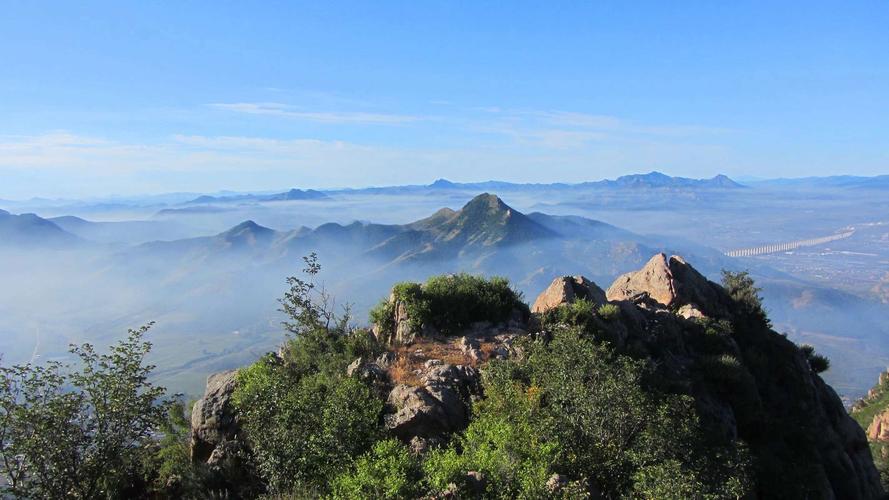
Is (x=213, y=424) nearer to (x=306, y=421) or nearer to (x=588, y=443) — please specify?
(x=306, y=421)

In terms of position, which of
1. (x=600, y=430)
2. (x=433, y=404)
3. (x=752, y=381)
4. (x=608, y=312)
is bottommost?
(x=752, y=381)

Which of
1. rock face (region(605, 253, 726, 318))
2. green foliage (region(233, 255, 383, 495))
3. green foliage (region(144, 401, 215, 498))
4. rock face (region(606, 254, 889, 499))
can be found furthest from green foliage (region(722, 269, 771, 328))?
green foliage (region(144, 401, 215, 498))

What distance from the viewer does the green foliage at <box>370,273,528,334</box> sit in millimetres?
19562

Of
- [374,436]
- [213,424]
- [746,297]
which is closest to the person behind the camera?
[374,436]

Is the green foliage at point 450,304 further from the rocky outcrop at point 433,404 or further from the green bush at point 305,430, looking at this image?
the green bush at point 305,430

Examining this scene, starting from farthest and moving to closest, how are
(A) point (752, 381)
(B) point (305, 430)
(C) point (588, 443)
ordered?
(A) point (752, 381) → (B) point (305, 430) → (C) point (588, 443)

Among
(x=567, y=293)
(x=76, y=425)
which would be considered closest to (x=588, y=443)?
(x=567, y=293)

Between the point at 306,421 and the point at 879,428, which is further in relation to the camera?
the point at 879,428

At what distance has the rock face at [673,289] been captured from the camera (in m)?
28.1

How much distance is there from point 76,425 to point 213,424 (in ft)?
12.9

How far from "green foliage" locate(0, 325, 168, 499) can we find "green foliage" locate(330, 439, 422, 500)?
553cm

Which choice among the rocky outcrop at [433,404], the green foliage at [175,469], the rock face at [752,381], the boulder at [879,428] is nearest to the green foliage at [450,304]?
the rocky outcrop at [433,404]

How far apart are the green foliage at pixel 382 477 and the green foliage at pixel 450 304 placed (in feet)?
24.9

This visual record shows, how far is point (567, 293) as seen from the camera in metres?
21.8
